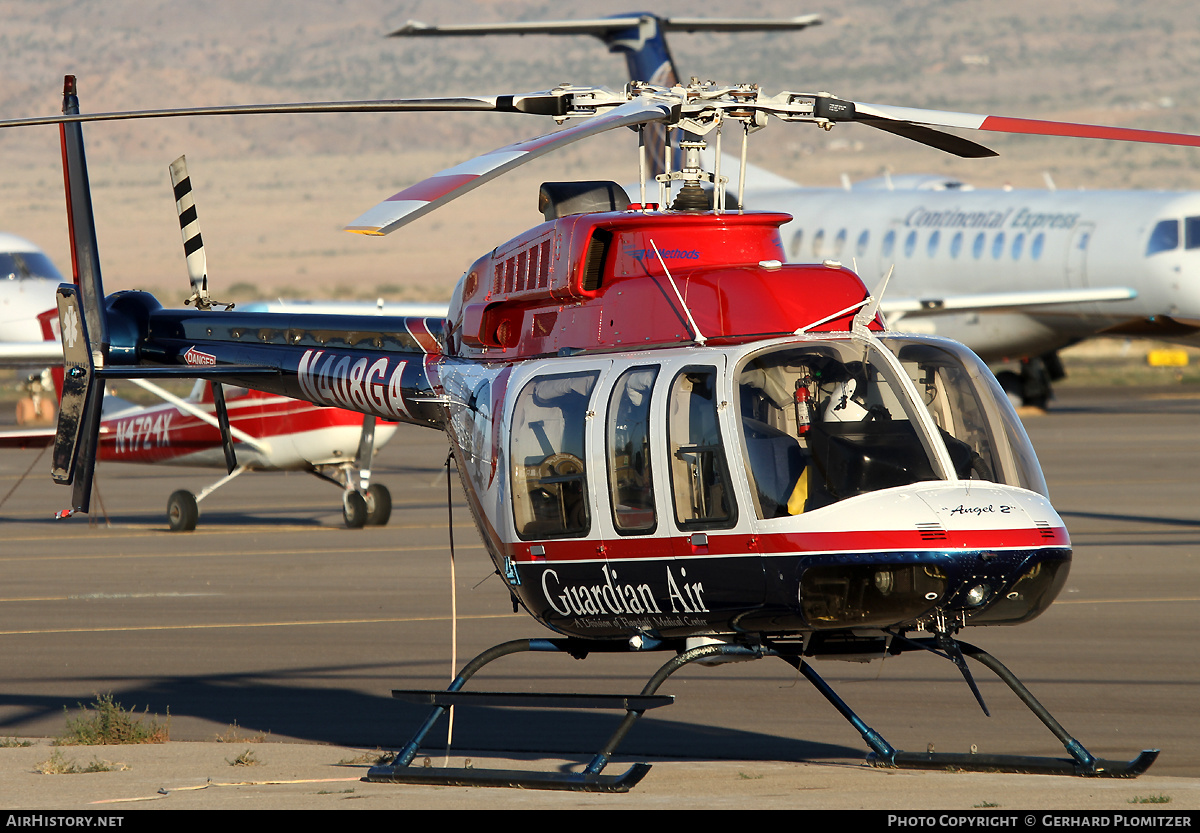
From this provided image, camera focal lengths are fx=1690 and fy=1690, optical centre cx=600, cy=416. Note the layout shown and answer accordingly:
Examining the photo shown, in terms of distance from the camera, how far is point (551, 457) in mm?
8516

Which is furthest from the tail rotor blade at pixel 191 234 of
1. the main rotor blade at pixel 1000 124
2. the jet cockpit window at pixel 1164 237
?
the jet cockpit window at pixel 1164 237

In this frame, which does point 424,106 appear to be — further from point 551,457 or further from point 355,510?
point 355,510

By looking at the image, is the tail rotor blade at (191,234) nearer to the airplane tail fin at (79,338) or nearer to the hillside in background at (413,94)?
the airplane tail fin at (79,338)

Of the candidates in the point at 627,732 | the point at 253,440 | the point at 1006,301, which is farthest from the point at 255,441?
the point at 1006,301

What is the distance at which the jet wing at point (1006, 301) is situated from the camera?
2991 cm

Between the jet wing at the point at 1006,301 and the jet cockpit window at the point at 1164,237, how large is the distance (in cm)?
84

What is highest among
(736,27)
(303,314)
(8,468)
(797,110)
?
(736,27)

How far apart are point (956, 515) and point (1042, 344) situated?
85.5ft

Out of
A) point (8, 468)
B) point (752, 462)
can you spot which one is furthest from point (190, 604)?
point (8, 468)

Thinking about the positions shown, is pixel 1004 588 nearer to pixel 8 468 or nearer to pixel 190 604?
pixel 190 604

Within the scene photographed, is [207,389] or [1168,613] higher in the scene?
[207,389]

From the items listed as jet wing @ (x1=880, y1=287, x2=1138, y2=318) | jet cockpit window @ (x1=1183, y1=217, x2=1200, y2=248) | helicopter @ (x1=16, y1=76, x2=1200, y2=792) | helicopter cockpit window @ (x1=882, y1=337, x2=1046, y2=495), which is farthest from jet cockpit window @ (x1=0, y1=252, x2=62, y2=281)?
helicopter cockpit window @ (x1=882, y1=337, x2=1046, y2=495)

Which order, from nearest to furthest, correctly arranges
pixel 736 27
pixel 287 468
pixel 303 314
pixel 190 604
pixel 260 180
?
pixel 303 314
pixel 190 604
pixel 287 468
pixel 736 27
pixel 260 180

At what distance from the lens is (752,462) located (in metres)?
7.75
